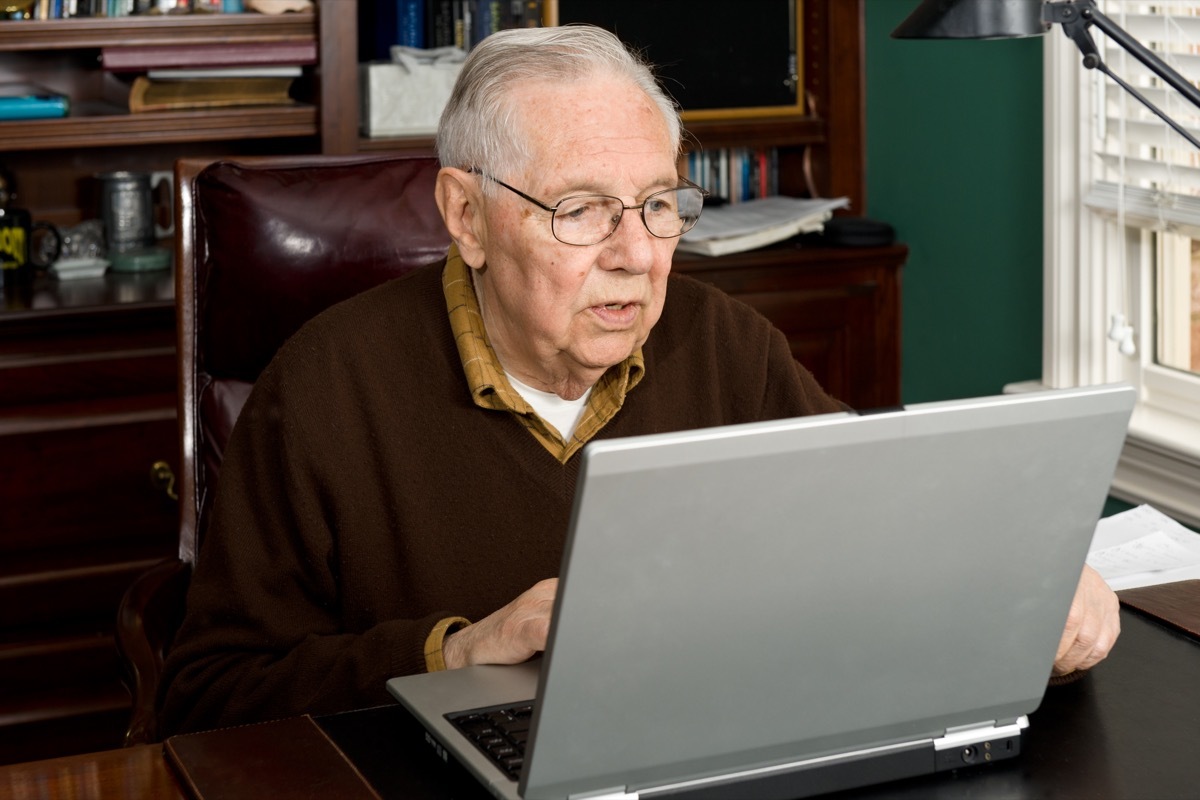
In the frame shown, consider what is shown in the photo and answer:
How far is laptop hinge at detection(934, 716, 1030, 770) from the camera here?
0.97 m

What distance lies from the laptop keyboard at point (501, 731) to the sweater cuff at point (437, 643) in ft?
0.51

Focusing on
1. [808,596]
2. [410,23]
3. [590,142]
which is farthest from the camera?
[410,23]

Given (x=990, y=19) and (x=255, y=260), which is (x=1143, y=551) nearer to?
(x=990, y=19)

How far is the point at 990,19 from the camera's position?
137 cm

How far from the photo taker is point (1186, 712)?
1067 mm

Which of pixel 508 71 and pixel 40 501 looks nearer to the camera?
pixel 508 71

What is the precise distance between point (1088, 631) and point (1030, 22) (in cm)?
59

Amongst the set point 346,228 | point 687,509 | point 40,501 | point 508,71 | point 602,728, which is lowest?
point 40,501

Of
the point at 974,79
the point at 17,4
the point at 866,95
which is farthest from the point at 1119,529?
the point at 17,4

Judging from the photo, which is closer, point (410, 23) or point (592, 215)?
point (592, 215)

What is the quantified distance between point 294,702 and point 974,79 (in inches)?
73.4

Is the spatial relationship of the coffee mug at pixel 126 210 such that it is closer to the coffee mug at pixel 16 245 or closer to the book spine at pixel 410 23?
the coffee mug at pixel 16 245

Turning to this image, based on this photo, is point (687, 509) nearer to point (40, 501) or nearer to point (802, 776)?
point (802, 776)

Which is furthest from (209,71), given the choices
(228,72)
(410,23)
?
(410,23)
